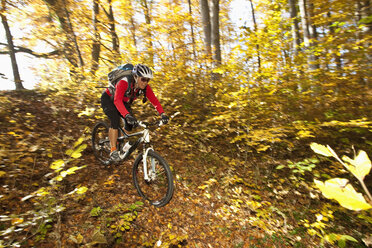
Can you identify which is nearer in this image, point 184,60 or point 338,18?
point 338,18

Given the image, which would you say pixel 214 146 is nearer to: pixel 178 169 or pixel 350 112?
pixel 178 169

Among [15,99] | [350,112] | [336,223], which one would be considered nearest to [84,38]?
[15,99]

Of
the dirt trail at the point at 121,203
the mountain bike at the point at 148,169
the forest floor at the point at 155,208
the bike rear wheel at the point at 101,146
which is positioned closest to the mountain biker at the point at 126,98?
the mountain bike at the point at 148,169

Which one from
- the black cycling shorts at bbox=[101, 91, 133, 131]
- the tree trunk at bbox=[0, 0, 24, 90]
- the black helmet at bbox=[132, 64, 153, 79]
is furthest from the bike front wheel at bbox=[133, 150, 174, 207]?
the tree trunk at bbox=[0, 0, 24, 90]

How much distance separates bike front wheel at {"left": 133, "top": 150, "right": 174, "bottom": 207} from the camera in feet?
12.2

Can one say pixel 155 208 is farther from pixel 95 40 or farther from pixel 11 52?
pixel 11 52

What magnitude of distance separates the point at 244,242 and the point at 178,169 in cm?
220

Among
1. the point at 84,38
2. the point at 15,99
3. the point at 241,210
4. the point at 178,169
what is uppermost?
the point at 84,38

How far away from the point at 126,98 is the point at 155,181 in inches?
75.1

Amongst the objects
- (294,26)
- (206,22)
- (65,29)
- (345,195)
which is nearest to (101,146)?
(345,195)

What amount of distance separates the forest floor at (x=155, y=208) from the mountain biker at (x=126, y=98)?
1010mm

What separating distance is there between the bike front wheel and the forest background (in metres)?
0.29

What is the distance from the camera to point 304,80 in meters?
4.41

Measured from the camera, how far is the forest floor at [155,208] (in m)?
3.27
